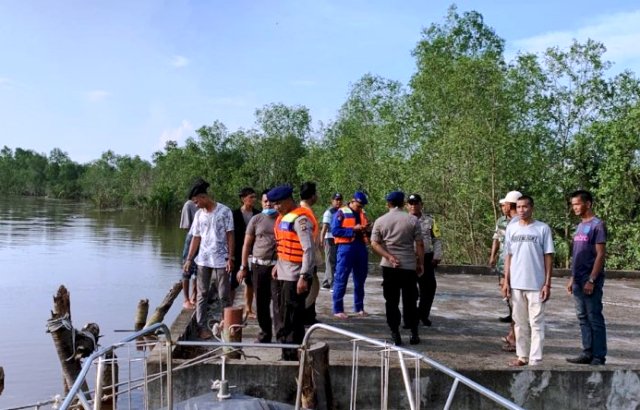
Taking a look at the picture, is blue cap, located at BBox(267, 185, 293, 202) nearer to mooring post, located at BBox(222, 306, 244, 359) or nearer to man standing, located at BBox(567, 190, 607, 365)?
mooring post, located at BBox(222, 306, 244, 359)

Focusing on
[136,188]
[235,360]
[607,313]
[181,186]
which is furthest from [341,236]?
[136,188]

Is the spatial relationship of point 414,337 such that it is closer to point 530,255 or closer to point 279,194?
point 530,255

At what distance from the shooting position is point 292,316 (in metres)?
6.12

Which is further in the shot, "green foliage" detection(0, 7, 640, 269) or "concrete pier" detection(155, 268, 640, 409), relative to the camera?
"green foliage" detection(0, 7, 640, 269)

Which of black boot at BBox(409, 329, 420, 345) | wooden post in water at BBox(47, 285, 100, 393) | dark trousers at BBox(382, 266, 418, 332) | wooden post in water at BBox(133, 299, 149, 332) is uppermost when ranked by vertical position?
dark trousers at BBox(382, 266, 418, 332)

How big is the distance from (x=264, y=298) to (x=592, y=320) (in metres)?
3.36

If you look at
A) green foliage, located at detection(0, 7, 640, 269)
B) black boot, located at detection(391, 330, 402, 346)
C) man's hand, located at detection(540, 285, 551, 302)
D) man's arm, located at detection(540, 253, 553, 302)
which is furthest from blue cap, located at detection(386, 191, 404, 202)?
green foliage, located at detection(0, 7, 640, 269)

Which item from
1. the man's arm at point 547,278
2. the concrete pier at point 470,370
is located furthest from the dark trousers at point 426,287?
the man's arm at point 547,278

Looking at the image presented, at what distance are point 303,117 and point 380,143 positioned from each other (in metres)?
26.6

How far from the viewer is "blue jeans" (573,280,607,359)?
20.0ft

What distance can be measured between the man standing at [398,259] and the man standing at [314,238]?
0.74 metres

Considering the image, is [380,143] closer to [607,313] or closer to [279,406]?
[607,313]

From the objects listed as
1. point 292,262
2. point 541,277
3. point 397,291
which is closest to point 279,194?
point 292,262

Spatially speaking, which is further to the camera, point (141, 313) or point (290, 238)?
point (141, 313)
